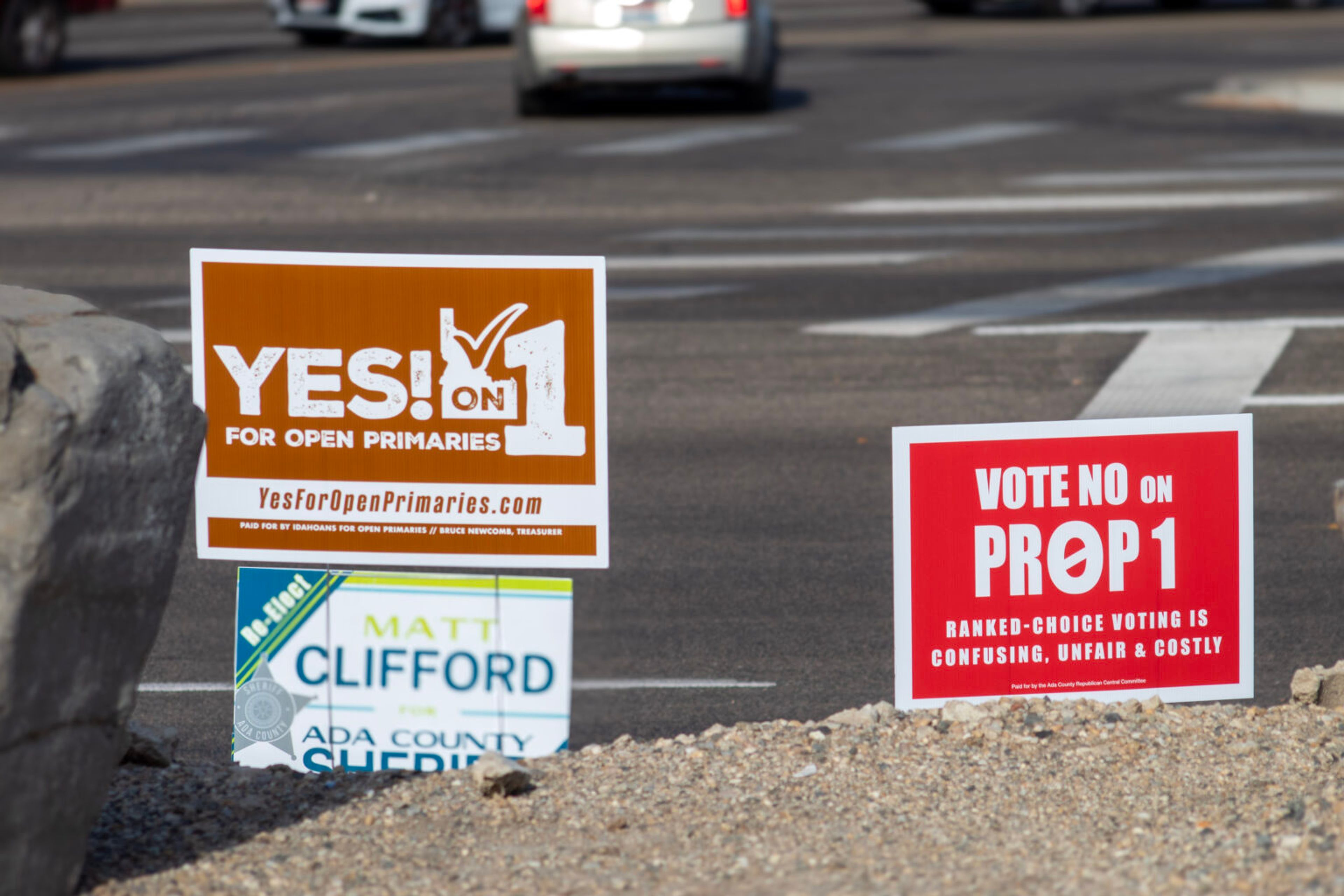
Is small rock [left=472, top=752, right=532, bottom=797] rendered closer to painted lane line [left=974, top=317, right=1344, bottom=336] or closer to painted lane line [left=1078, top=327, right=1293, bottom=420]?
painted lane line [left=1078, top=327, right=1293, bottom=420]

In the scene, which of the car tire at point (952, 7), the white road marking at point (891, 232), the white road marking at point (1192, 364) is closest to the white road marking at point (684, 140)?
the white road marking at point (891, 232)

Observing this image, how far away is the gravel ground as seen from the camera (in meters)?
3.69

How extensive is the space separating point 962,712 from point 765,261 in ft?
25.9

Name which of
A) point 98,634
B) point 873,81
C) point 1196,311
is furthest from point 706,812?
point 873,81

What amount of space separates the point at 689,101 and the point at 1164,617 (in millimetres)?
16149

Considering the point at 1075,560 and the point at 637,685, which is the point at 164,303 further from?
the point at 1075,560

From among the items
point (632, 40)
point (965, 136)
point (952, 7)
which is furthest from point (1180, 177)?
point (952, 7)

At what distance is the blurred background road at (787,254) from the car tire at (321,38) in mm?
1904

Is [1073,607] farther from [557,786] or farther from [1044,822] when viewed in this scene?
[557,786]

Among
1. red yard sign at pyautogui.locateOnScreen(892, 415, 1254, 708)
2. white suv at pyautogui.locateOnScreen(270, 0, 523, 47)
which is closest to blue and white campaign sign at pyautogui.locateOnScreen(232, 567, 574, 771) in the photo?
red yard sign at pyautogui.locateOnScreen(892, 415, 1254, 708)

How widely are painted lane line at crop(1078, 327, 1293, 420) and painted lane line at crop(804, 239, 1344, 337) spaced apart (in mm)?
949

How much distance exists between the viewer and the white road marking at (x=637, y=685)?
540 cm

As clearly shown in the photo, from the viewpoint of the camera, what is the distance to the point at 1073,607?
4.46 meters

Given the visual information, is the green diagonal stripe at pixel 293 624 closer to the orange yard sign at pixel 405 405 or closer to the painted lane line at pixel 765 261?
the orange yard sign at pixel 405 405
